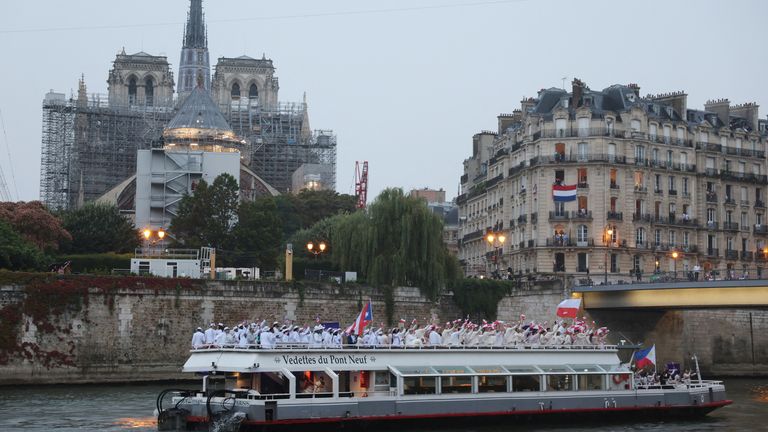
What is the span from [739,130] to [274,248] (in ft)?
109

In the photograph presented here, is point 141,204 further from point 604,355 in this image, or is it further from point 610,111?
point 604,355

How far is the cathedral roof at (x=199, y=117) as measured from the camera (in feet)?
381

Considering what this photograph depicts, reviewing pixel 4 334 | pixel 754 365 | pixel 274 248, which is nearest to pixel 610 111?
pixel 754 365

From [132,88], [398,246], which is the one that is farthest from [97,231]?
[132,88]

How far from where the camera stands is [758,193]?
270 feet

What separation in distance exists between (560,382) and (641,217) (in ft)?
119

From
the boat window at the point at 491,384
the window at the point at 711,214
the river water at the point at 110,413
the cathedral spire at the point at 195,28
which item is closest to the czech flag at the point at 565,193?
the window at the point at 711,214

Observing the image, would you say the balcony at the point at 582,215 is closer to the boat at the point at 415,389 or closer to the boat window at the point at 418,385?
the boat at the point at 415,389

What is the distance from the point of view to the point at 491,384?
132 feet

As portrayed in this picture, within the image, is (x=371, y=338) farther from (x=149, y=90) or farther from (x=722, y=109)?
(x=149, y=90)

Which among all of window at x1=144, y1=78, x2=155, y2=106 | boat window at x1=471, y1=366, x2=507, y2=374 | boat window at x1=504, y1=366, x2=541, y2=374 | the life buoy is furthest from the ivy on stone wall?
window at x1=144, y1=78, x2=155, y2=106

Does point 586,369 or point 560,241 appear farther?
point 560,241

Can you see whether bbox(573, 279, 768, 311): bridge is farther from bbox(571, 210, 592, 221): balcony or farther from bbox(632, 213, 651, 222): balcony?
bbox(632, 213, 651, 222): balcony

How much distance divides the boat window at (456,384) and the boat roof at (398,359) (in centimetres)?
41
